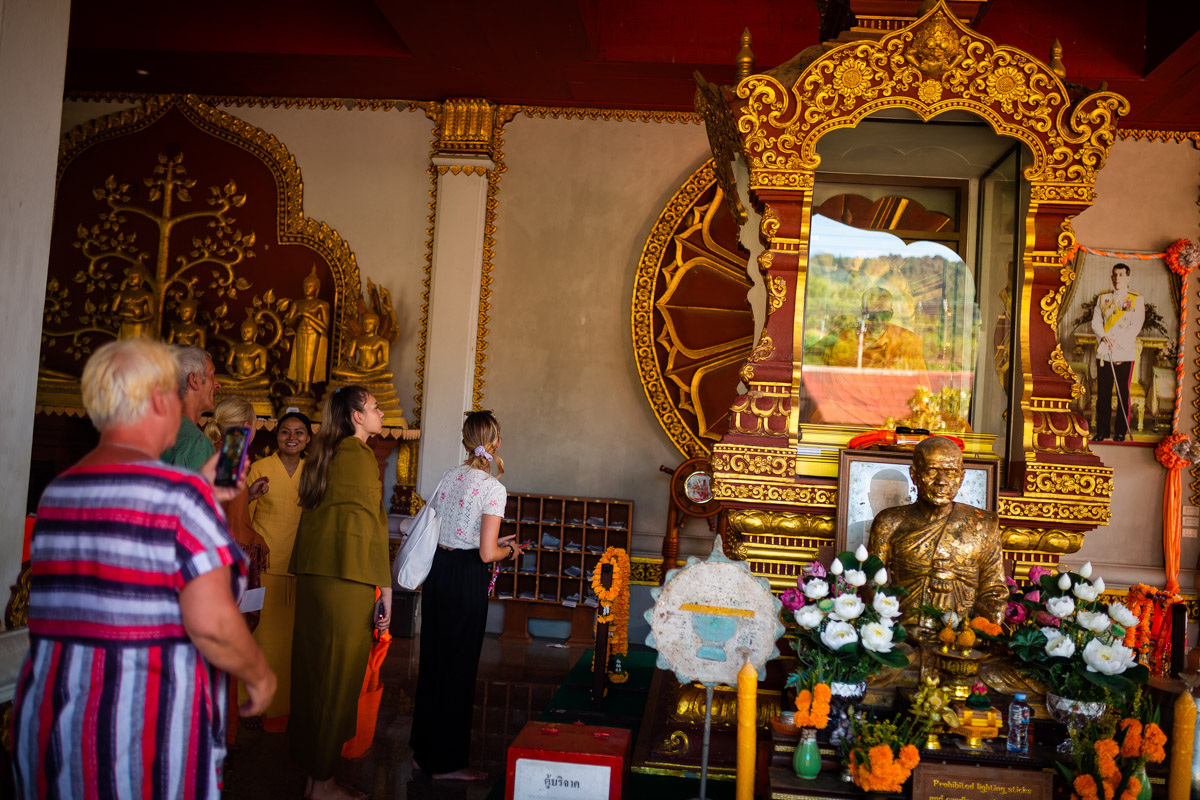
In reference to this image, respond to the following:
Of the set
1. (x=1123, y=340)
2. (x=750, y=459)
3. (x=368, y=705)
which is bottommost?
(x=368, y=705)

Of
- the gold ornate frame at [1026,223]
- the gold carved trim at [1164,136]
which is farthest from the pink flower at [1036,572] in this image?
the gold carved trim at [1164,136]

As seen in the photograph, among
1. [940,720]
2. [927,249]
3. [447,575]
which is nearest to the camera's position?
[940,720]

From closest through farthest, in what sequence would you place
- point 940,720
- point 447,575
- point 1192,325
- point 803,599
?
1. point 940,720
2. point 803,599
3. point 447,575
4. point 1192,325

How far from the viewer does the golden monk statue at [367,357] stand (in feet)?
23.2

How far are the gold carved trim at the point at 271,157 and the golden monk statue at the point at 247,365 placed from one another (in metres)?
0.55

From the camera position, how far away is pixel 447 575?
404 cm

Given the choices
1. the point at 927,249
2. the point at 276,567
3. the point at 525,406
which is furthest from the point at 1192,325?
the point at 276,567

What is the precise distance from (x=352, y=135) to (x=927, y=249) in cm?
479

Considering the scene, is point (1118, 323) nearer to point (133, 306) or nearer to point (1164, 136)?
point (1164, 136)

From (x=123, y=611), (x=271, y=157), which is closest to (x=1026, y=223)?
(x=123, y=611)

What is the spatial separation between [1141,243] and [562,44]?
4441 mm

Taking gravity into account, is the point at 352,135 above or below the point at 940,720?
above

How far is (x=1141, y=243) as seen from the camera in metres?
6.97

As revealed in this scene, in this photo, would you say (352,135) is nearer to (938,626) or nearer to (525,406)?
(525,406)
